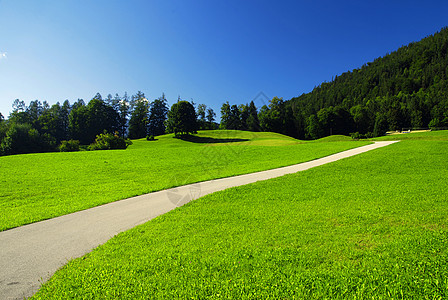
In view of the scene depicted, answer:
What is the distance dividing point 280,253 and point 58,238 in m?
6.86

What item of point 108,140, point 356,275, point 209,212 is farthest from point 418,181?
point 108,140

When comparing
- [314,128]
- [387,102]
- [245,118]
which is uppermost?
[387,102]

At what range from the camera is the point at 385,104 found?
101 meters

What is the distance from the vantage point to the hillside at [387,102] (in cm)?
8444

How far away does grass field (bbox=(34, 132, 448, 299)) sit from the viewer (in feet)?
11.6

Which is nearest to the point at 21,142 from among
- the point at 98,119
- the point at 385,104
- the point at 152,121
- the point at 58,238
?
the point at 98,119

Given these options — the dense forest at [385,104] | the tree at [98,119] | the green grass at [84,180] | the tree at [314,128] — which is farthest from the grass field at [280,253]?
the tree at [314,128]

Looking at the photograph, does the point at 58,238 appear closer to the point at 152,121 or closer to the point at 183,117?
the point at 183,117

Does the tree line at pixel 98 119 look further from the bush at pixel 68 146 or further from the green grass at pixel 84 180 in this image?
the green grass at pixel 84 180

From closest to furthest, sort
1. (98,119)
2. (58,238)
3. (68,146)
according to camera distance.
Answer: (58,238) < (68,146) < (98,119)

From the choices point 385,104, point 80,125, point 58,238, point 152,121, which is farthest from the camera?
point 385,104

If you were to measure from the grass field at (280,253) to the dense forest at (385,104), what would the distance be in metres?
5.74

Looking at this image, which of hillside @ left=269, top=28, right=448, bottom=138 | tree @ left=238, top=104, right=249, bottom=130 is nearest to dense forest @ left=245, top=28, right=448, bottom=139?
hillside @ left=269, top=28, right=448, bottom=138

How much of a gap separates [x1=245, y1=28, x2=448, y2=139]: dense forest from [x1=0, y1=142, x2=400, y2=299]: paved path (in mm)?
8135
